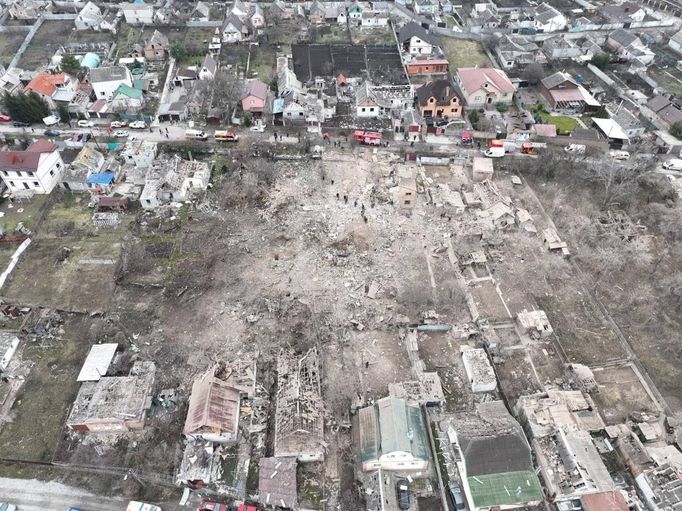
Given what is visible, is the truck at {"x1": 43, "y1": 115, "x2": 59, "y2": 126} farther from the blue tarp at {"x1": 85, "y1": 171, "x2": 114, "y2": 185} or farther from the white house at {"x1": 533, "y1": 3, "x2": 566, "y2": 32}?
the white house at {"x1": 533, "y1": 3, "x2": 566, "y2": 32}

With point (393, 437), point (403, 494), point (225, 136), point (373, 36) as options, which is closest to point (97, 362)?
point (393, 437)

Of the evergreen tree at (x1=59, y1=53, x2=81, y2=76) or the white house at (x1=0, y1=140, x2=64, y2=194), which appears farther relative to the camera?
the evergreen tree at (x1=59, y1=53, x2=81, y2=76)

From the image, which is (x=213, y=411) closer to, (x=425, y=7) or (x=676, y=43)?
(x=425, y=7)

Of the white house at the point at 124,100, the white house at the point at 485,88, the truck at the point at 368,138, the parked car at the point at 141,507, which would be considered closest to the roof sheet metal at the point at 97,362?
the parked car at the point at 141,507

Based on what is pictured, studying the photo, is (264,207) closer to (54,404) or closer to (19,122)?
(54,404)

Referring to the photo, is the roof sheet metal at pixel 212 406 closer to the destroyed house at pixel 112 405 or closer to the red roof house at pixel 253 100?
the destroyed house at pixel 112 405

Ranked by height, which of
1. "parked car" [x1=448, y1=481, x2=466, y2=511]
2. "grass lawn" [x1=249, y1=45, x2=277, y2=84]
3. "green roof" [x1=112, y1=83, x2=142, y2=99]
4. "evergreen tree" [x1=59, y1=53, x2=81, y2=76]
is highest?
"grass lawn" [x1=249, y1=45, x2=277, y2=84]

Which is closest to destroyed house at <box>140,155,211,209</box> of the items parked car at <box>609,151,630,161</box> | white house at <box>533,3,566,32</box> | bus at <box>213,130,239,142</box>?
bus at <box>213,130,239,142</box>
